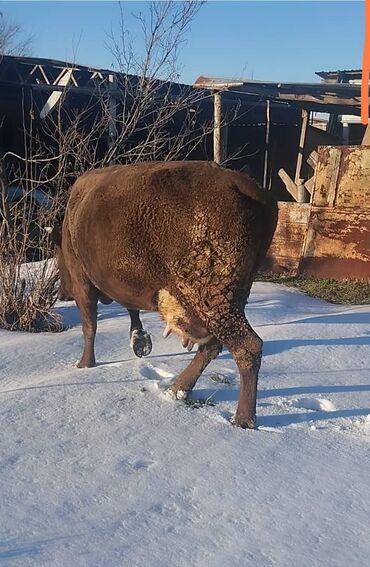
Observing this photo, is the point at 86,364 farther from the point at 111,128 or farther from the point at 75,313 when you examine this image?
the point at 111,128

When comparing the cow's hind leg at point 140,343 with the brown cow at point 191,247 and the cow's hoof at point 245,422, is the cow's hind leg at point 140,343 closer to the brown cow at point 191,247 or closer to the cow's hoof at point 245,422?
the brown cow at point 191,247

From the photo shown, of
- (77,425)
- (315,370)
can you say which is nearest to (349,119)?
(315,370)

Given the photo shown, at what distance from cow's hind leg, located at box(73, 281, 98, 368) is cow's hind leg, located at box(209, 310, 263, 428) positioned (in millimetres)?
1447

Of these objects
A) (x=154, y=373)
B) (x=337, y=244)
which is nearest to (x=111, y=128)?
(x=337, y=244)

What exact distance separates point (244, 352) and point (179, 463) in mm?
867

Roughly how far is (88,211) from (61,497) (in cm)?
207

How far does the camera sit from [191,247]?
12.4 ft

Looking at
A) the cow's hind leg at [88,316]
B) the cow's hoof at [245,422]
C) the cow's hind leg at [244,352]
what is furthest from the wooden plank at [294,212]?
the cow's hoof at [245,422]

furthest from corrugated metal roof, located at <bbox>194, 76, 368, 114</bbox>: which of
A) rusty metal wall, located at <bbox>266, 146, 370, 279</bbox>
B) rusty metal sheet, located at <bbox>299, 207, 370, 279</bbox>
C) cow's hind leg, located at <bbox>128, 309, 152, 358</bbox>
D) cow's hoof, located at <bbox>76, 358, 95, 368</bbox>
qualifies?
cow's hoof, located at <bbox>76, 358, 95, 368</bbox>

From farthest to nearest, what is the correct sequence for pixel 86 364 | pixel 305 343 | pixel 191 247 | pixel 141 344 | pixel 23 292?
pixel 23 292 → pixel 305 343 → pixel 141 344 → pixel 86 364 → pixel 191 247

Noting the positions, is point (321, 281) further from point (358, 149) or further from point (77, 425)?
point (77, 425)

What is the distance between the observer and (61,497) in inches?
118

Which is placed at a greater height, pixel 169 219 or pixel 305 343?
pixel 169 219

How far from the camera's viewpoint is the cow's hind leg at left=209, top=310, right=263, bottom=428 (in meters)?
3.89
